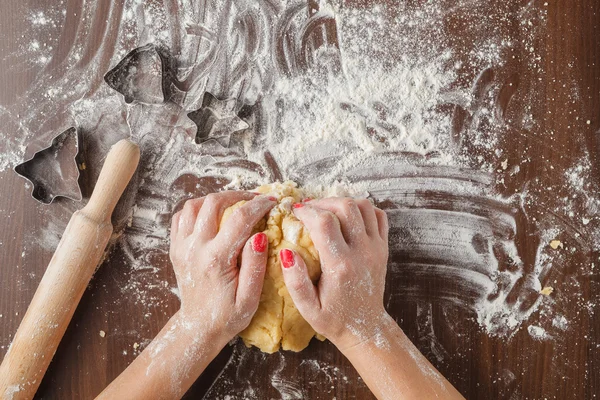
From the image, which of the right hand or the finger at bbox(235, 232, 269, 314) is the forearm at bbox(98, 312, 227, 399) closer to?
the finger at bbox(235, 232, 269, 314)

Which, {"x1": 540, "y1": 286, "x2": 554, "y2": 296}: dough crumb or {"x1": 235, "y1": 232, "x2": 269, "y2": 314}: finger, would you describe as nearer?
{"x1": 235, "y1": 232, "x2": 269, "y2": 314}: finger

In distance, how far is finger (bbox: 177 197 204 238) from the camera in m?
1.10

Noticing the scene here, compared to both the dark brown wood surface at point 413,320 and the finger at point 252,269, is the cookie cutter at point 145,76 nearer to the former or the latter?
the dark brown wood surface at point 413,320

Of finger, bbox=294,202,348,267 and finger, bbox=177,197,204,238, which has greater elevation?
finger, bbox=177,197,204,238

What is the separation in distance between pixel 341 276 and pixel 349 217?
0.41 feet

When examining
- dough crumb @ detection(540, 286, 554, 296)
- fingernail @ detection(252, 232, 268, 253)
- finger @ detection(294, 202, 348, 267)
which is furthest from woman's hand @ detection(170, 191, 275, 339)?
dough crumb @ detection(540, 286, 554, 296)

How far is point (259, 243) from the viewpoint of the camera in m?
1.03

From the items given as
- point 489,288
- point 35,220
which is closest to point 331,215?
point 489,288

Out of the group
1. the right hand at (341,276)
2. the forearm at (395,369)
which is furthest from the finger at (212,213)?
the forearm at (395,369)

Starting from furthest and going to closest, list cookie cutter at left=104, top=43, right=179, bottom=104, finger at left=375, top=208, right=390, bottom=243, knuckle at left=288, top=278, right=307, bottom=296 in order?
cookie cutter at left=104, top=43, right=179, bottom=104
finger at left=375, top=208, right=390, bottom=243
knuckle at left=288, top=278, right=307, bottom=296

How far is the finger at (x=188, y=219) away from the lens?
1.10 meters

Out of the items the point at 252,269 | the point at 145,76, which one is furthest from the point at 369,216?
the point at 145,76

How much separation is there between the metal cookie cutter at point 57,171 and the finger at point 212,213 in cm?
35

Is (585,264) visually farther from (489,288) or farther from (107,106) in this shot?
(107,106)
